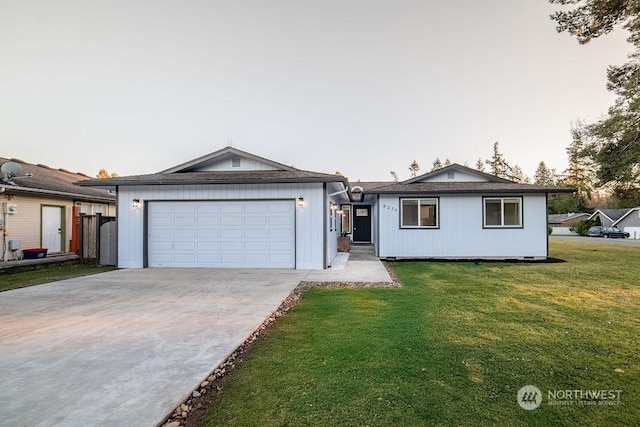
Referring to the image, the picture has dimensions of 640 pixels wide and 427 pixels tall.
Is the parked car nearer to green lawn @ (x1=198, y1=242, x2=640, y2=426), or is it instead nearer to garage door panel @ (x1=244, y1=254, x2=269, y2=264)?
green lawn @ (x1=198, y1=242, x2=640, y2=426)

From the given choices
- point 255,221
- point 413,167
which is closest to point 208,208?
point 255,221

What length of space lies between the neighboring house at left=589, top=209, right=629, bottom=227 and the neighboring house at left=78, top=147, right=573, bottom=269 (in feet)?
117

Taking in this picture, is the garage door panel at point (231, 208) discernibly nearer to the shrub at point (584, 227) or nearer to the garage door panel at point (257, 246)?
the garage door panel at point (257, 246)

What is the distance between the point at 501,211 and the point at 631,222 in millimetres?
35431

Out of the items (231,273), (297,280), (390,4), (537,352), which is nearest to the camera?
(537,352)

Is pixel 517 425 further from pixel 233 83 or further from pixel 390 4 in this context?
pixel 233 83

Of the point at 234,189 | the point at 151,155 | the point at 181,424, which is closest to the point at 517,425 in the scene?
the point at 181,424

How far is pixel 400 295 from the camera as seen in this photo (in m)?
6.38

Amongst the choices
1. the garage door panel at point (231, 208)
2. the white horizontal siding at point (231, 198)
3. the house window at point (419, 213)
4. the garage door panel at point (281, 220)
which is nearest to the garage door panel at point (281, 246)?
the white horizontal siding at point (231, 198)

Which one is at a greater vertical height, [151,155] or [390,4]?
[390,4]

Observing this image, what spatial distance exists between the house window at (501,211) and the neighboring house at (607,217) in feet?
115

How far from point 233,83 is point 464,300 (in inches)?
469

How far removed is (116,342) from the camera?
387 centimetres

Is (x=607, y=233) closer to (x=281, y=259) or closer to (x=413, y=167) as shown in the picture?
(x=413, y=167)
